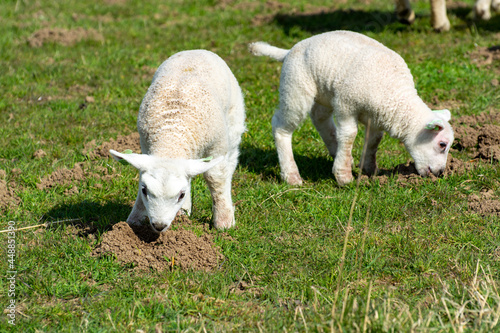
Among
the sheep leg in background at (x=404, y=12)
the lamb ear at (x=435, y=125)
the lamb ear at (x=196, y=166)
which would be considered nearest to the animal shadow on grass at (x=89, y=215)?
the lamb ear at (x=196, y=166)

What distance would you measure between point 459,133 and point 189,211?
355cm

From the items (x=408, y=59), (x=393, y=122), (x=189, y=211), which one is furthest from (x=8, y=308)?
(x=408, y=59)

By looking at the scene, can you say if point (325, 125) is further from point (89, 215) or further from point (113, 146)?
point (89, 215)

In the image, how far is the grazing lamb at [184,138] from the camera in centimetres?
404

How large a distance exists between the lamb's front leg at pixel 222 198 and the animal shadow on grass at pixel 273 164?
1280 mm

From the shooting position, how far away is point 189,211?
524cm

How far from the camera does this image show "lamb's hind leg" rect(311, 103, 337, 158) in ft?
21.3

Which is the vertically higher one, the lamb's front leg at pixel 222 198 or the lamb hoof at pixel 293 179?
the lamb's front leg at pixel 222 198

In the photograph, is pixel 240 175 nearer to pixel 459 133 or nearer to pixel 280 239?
pixel 280 239

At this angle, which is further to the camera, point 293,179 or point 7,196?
point 293,179

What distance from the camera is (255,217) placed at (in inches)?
210

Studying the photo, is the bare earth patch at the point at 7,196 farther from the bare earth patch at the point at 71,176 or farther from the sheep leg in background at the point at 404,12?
the sheep leg in background at the point at 404,12

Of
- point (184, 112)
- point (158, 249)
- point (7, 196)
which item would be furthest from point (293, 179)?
point (7, 196)

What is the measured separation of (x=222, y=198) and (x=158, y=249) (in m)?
0.77
